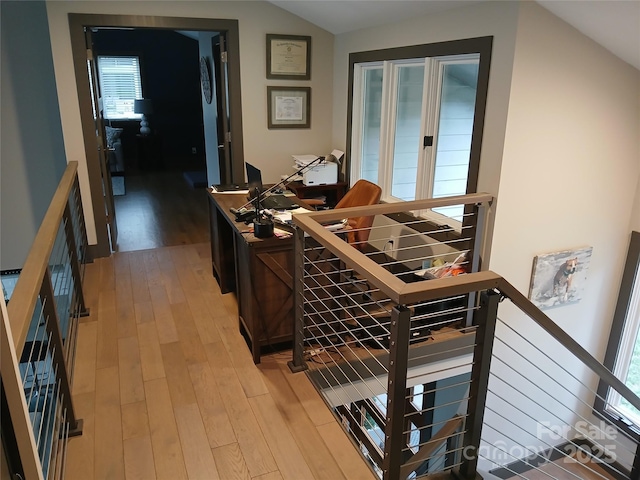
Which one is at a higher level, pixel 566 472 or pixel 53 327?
pixel 53 327

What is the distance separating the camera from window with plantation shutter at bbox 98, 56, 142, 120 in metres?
8.70

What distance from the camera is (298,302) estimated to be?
8.36ft

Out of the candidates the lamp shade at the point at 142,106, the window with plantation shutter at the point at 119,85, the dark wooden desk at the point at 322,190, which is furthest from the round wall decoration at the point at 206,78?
the window with plantation shutter at the point at 119,85

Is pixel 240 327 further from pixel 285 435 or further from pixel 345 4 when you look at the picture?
pixel 345 4

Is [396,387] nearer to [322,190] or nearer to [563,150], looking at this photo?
[563,150]

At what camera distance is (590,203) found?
11.4 ft

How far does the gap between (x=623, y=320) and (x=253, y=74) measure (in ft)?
12.3

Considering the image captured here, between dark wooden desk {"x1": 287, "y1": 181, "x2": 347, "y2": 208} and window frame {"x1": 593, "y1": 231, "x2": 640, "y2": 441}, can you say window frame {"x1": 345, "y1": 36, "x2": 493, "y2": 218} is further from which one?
window frame {"x1": 593, "y1": 231, "x2": 640, "y2": 441}

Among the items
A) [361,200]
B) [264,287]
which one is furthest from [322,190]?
[264,287]

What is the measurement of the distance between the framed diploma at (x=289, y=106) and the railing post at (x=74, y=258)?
216 centimetres

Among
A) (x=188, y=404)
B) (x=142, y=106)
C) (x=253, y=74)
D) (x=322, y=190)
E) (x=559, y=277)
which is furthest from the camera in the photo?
(x=142, y=106)

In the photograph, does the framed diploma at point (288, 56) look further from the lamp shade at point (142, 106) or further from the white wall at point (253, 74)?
the lamp shade at point (142, 106)

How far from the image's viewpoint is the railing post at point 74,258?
10.3 ft

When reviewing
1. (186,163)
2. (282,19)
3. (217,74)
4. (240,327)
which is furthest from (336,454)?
(186,163)
